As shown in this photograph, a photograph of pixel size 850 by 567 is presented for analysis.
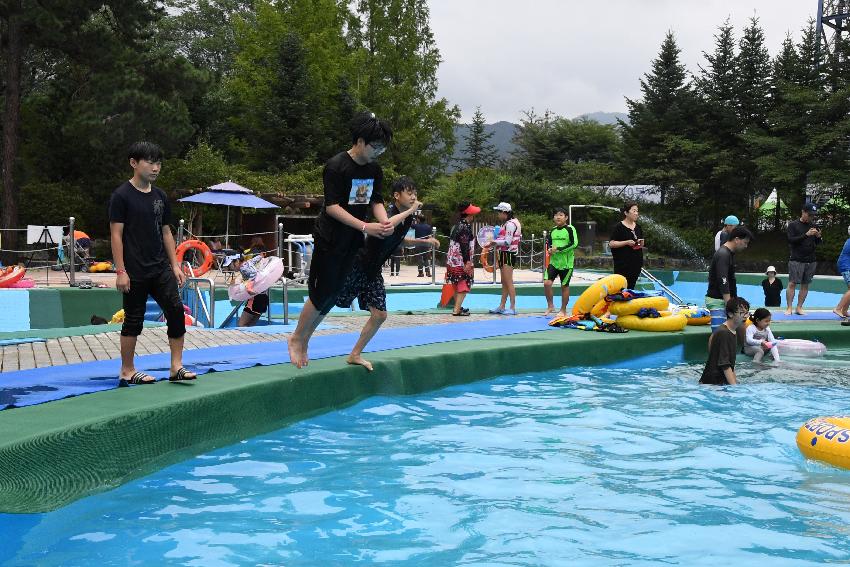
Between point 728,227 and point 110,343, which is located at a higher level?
point 728,227

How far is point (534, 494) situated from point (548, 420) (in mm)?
2059

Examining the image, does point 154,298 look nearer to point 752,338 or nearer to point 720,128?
point 752,338

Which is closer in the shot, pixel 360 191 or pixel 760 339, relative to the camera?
pixel 360 191

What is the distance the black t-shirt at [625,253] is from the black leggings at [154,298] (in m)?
6.61

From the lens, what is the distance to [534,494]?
4949mm

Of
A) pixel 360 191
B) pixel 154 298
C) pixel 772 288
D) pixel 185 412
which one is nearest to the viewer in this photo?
pixel 185 412

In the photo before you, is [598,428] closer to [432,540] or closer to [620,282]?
[432,540]

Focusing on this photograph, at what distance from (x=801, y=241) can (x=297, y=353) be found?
8880mm

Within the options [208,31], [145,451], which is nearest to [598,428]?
[145,451]

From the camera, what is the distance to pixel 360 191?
631 centimetres

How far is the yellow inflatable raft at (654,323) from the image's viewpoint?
10602mm

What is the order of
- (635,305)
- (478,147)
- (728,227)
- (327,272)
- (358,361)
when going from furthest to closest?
(478,147) < (728,227) < (635,305) < (358,361) < (327,272)

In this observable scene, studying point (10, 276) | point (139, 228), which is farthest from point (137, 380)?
point (10, 276)

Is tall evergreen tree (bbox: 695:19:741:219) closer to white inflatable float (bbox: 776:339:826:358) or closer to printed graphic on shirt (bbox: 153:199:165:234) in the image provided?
white inflatable float (bbox: 776:339:826:358)
